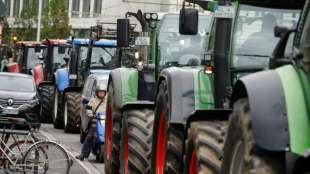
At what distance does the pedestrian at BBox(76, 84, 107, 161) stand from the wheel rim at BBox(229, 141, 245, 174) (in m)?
13.1

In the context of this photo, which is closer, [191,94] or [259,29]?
[259,29]

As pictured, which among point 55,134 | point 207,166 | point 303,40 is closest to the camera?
point 303,40

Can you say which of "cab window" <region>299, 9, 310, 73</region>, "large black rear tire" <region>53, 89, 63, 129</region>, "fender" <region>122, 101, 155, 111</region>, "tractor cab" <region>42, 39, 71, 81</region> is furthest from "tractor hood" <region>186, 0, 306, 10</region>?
"tractor cab" <region>42, 39, 71, 81</region>

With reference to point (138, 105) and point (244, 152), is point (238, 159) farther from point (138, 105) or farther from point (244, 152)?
point (138, 105)

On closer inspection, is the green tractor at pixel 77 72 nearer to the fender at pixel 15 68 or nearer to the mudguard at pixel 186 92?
the fender at pixel 15 68

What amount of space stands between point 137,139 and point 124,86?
2.22 m

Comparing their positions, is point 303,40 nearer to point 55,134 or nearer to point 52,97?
point 55,134

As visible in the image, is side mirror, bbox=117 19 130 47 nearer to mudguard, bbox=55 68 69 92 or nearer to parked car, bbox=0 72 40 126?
parked car, bbox=0 72 40 126

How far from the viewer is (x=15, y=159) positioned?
49.0 ft

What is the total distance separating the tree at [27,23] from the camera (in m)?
80.7

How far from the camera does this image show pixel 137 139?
38.1 ft

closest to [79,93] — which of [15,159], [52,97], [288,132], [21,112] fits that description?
[52,97]

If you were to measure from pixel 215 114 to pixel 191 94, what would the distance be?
4.52ft

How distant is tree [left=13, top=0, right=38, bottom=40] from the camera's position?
80688mm
